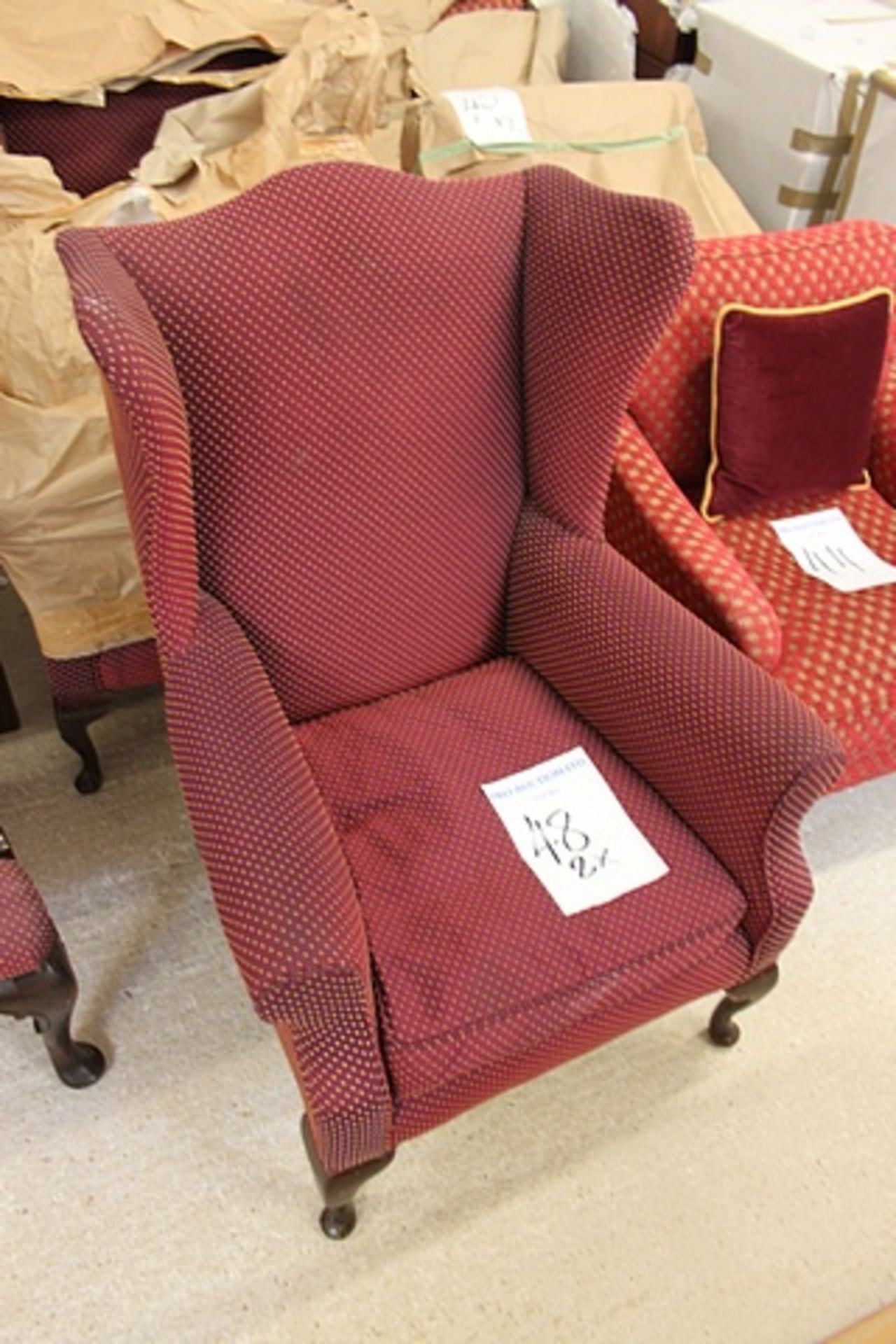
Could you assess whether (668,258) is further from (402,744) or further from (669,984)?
(669,984)

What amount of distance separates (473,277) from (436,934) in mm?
769

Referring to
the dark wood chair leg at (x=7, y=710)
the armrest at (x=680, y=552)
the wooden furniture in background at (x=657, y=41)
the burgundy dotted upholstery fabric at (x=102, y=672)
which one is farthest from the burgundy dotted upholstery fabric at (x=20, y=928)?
the wooden furniture in background at (x=657, y=41)

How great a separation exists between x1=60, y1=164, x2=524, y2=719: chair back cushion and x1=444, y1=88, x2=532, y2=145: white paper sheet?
0.76m

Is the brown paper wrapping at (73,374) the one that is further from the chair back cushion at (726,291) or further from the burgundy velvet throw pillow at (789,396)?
the burgundy velvet throw pillow at (789,396)

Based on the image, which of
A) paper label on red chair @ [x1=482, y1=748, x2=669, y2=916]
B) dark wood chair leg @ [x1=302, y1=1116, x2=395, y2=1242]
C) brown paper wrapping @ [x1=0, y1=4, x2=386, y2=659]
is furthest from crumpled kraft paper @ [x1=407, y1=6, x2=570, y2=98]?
dark wood chair leg @ [x1=302, y1=1116, x2=395, y2=1242]

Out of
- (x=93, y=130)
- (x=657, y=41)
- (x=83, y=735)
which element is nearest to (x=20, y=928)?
(x=83, y=735)

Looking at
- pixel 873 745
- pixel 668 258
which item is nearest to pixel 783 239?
pixel 668 258

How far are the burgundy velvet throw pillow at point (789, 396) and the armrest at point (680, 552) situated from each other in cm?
12

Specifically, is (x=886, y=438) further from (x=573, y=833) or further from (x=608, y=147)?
(x=573, y=833)

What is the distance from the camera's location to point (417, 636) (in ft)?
4.51

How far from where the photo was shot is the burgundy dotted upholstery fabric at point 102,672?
5.08ft

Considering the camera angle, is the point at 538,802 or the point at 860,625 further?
the point at 860,625

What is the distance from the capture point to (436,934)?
3.55 feet

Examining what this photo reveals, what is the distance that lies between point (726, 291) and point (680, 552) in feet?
1.52
